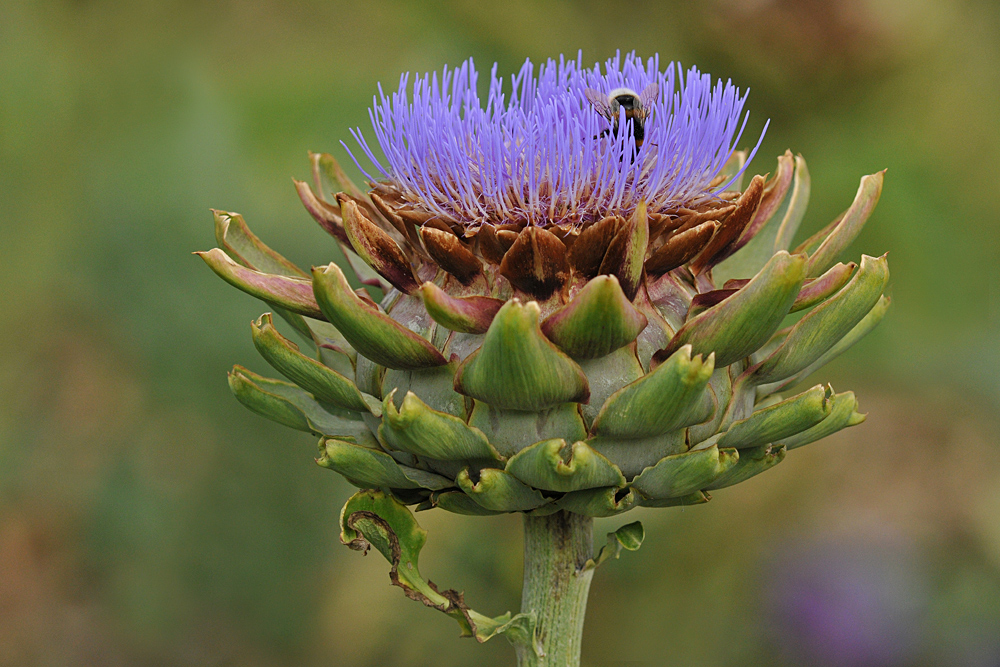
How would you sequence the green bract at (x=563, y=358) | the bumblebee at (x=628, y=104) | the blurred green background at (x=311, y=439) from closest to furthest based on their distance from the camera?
1. the green bract at (x=563, y=358)
2. the bumblebee at (x=628, y=104)
3. the blurred green background at (x=311, y=439)

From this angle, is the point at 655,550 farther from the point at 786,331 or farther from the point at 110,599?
the point at 110,599

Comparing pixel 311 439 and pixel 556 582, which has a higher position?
pixel 311 439

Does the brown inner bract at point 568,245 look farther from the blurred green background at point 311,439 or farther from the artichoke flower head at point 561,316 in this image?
the blurred green background at point 311,439

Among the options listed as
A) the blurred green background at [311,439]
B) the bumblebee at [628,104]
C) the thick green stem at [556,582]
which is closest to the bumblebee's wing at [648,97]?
the bumblebee at [628,104]

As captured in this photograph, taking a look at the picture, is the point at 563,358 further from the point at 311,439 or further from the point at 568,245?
the point at 311,439

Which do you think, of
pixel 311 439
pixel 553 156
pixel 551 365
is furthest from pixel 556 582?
pixel 311 439

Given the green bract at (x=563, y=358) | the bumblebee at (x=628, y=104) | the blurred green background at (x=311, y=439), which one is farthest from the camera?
the blurred green background at (x=311, y=439)
